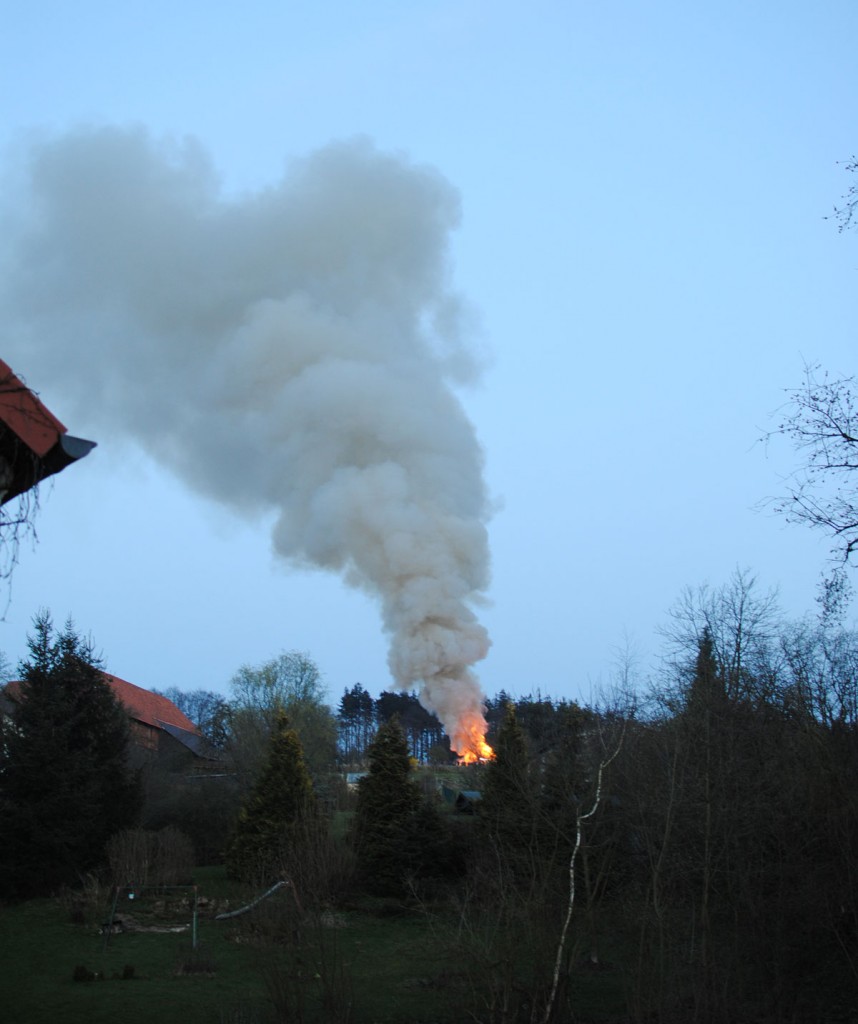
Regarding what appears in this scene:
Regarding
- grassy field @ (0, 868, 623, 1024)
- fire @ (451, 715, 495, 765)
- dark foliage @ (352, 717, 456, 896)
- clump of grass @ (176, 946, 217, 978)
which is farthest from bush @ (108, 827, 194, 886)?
fire @ (451, 715, 495, 765)

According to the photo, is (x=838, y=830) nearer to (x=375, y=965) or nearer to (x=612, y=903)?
(x=612, y=903)

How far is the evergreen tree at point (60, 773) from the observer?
27.8m

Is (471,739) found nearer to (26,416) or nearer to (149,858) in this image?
(149,858)

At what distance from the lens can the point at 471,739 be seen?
3909cm

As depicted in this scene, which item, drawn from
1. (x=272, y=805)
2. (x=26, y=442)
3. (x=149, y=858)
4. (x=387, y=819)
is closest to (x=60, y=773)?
(x=149, y=858)

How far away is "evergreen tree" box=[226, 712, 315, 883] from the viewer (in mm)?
28500

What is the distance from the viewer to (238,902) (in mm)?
25984

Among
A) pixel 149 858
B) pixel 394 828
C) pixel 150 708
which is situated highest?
pixel 150 708

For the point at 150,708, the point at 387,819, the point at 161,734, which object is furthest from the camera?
the point at 150,708

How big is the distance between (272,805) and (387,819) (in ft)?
11.4

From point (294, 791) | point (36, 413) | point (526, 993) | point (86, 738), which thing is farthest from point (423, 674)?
point (36, 413)

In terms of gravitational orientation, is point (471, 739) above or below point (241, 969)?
above

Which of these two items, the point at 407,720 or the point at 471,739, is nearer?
the point at 471,739

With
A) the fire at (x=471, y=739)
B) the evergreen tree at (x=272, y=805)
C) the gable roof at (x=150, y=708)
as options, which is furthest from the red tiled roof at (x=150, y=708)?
the evergreen tree at (x=272, y=805)
